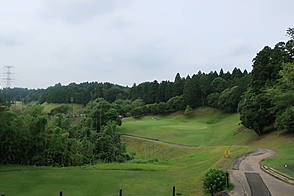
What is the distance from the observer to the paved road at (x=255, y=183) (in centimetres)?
1166

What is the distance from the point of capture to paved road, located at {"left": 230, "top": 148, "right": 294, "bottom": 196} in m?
11.7

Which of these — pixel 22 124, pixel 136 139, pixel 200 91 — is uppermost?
pixel 200 91

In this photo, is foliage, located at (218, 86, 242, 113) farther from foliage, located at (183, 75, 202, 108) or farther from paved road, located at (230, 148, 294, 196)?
paved road, located at (230, 148, 294, 196)

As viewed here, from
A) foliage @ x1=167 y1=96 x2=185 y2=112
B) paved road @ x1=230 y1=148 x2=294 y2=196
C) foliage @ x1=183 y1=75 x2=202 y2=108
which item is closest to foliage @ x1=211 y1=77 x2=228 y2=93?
Result: foliage @ x1=183 y1=75 x2=202 y2=108

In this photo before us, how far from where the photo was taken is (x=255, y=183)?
13141mm

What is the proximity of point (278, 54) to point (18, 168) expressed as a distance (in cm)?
3551

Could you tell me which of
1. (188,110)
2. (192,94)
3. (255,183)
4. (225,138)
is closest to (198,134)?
(225,138)

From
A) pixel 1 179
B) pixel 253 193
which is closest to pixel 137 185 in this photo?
pixel 253 193

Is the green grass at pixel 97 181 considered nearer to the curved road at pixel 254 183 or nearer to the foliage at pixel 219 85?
the curved road at pixel 254 183

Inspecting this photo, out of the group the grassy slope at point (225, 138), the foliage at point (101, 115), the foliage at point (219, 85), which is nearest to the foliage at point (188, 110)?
the grassy slope at point (225, 138)

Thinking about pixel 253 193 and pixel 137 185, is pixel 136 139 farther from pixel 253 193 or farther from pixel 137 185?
pixel 253 193

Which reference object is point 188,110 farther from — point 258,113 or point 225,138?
point 258,113

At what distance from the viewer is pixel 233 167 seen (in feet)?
56.5

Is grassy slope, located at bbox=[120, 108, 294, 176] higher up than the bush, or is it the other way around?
the bush
